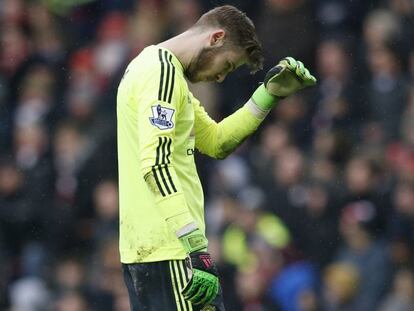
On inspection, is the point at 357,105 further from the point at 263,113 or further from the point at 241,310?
the point at 263,113

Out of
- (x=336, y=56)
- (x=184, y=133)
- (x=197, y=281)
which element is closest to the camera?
(x=197, y=281)

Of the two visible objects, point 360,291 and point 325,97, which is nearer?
point 360,291

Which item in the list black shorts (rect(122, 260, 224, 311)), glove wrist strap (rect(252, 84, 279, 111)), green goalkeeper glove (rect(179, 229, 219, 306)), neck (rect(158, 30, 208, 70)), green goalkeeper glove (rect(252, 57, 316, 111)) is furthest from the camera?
glove wrist strap (rect(252, 84, 279, 111))

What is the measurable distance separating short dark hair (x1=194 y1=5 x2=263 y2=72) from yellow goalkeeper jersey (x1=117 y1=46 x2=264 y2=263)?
0.26m

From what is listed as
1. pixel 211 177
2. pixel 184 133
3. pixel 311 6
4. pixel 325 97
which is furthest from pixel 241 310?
pixel 184 133

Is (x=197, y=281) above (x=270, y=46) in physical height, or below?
below

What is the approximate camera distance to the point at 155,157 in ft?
18.6

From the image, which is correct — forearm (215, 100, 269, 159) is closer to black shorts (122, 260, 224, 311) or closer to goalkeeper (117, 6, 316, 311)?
goalkeeper (117, 6, 316, 311)

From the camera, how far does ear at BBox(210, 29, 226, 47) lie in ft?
19.8

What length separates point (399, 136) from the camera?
10.6m

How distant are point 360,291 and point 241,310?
898 mm

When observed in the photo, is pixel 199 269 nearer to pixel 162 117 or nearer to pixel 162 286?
pixel 162 286

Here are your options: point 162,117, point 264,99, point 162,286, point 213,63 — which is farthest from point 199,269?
point 264,99

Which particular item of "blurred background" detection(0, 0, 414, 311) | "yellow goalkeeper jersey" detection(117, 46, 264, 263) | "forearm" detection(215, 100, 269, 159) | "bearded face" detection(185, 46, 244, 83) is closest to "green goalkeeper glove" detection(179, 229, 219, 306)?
"yellow goalkeeper jersey" detection(117, 46, 264, 263)
